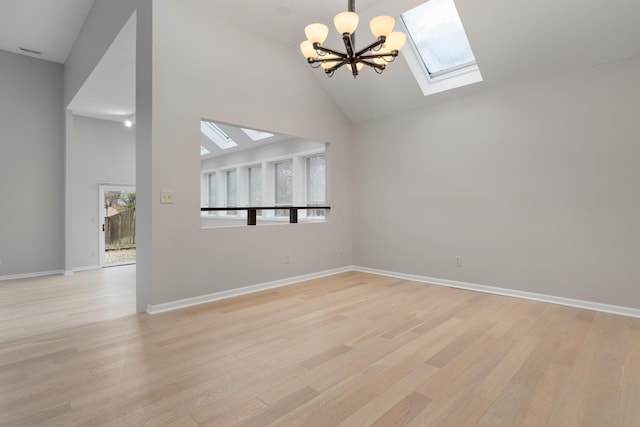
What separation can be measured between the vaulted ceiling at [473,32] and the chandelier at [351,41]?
1.14 meters

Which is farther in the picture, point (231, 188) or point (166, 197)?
point (231, 188)

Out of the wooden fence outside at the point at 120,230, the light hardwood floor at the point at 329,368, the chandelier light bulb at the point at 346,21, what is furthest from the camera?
the wooden fence outside at the point at 120,230

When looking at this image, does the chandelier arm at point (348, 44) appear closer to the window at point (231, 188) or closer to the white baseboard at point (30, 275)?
the white baseboard at point (30, 275)

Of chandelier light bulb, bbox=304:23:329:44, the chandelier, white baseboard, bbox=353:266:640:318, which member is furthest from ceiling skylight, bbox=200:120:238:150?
chandelier light bulb, bbox=304:23:329:44

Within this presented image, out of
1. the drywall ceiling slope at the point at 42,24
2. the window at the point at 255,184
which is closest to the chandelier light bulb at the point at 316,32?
the drywall ceiling slope at the point at 42,24

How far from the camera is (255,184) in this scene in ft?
26.2

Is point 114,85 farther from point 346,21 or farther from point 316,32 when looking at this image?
point 346,21

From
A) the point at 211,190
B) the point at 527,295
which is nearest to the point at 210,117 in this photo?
the point at 527,295

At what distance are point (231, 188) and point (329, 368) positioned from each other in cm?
732

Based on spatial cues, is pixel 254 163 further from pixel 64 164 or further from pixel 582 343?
pixel 582 343

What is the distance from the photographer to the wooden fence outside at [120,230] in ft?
21.7

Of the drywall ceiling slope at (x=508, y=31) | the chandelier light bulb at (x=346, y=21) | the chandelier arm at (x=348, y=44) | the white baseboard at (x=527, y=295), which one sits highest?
the drywall ceiling slope at (x=508, y=31)

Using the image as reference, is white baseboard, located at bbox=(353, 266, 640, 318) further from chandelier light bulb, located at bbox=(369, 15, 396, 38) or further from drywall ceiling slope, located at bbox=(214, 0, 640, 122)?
chandelier light bulb, located at bbox=(369, 15, 396, 38)

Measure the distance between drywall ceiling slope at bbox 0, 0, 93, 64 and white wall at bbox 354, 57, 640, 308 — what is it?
4.65 metres
